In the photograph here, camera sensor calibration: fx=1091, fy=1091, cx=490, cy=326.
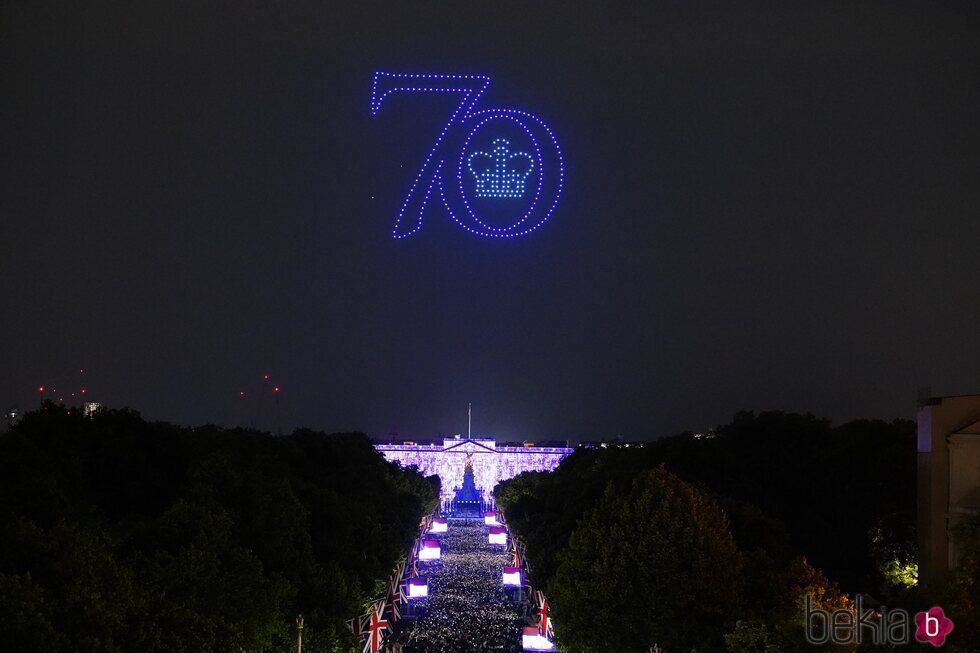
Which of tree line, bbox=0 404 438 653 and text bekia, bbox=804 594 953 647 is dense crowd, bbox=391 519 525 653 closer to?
tree line, bbox=0 404 438 653

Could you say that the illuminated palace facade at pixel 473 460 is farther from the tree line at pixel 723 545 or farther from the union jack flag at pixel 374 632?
the union jack flag at pixel 374 632

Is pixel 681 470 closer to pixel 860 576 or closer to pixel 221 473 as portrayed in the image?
pixel 860 576

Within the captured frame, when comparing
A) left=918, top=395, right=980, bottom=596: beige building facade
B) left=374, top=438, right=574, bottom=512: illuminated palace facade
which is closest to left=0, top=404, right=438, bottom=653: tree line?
left=918, top=395, right=980, bottom=596: beige building facade

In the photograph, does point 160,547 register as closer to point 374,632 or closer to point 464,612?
point 374,632

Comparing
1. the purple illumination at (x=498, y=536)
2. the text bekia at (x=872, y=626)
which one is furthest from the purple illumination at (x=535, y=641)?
the purple illumination at (x=498, y=536)

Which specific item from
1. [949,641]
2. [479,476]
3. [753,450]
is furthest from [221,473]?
[479,476]
